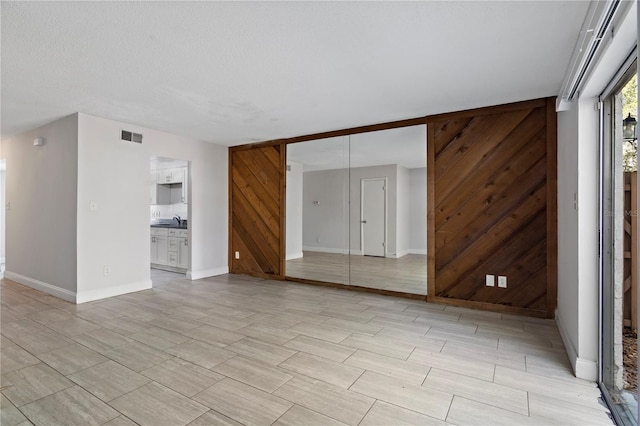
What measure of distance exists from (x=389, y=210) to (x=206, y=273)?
134 inches

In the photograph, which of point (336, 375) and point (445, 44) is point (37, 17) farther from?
point (336, 375)

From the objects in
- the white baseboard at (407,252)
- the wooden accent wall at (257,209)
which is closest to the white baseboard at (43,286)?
the wooden accent wall at (257,209)

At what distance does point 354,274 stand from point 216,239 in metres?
2.70

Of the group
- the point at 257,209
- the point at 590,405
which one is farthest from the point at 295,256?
the point at 590,405

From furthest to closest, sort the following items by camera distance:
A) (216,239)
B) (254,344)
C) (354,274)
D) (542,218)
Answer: (216,239)
(354,274)
(542,218)
(254,344)

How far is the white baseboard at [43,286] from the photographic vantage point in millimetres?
4035

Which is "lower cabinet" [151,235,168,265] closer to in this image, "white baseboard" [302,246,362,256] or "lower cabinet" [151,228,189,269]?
"lower cabinet" [151,228,189,269]

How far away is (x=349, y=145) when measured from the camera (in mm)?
4797

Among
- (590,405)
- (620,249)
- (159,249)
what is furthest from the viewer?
(159,249)

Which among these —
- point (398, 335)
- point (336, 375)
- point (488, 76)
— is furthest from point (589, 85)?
point (336, 375)

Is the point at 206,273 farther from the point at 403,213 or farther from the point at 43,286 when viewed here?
the point at 403,213

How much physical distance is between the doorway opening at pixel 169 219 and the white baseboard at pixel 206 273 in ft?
0.58

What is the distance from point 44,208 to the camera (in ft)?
14.5

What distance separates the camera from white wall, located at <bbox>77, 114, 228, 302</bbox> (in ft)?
13.2
